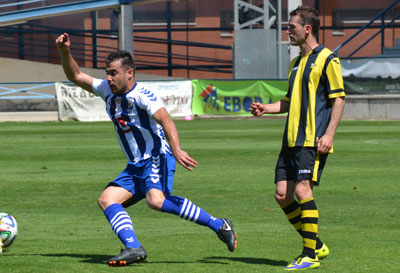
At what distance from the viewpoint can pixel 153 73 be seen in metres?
44.6

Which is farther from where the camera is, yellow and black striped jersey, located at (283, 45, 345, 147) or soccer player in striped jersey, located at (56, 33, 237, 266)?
soccer player in striped jersey, located at (56, 33, 237, 266)

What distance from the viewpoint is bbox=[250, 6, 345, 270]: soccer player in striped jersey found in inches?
243

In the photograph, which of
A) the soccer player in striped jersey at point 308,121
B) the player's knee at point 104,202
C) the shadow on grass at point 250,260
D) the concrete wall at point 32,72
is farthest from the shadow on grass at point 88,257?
the concrete wall at point 32,72

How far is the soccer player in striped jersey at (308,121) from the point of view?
6.18 m

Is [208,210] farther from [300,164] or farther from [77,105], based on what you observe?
[77,105]

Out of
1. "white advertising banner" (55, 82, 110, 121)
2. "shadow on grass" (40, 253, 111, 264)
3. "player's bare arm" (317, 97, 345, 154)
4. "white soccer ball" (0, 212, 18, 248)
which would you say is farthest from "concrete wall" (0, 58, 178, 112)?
"player's bare arm" (317, 97, 345, 154)

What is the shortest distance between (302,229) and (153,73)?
127ft

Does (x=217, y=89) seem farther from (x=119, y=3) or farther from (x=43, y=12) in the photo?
(x=43, y=12)

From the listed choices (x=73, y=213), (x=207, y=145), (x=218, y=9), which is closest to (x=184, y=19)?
(x=218, y=9)

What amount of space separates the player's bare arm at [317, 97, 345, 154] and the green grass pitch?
924 mm

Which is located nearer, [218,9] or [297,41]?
[297,41]

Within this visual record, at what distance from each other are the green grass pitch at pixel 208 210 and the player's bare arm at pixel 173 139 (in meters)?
0.82

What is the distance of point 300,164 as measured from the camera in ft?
20.4

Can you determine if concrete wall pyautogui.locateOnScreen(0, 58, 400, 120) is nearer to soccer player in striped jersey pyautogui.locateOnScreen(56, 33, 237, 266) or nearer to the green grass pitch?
the green grass pitch
